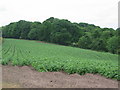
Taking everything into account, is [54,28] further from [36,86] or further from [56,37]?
[36,86]

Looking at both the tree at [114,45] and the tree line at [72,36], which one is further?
the tree line at [72,36]

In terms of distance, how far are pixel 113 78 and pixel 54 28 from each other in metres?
61.4

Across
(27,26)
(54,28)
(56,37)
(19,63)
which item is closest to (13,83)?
(19,63)

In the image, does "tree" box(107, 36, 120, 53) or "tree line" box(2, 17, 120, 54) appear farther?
"tree line" box(2, 17, 120, 54)

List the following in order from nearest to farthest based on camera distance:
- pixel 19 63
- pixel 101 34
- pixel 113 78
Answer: pixel 113 78
pixel 19 63
pixel 101 34

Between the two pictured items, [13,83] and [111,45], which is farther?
[111,45]

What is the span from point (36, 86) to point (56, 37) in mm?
59236

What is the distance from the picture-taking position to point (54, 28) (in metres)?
72.1

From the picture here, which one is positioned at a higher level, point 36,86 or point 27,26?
point 27,26

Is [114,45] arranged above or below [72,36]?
below

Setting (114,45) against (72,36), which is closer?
(114,45)

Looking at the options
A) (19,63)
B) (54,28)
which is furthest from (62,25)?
(19,63)

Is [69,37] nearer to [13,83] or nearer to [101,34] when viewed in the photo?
[101,34]

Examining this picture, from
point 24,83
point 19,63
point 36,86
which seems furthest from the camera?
point 19,63
